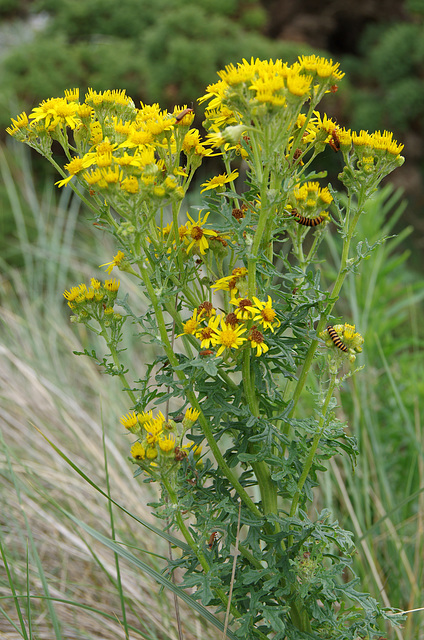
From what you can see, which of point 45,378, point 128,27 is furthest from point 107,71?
point 45,378

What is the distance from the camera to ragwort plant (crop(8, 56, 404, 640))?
721 mm

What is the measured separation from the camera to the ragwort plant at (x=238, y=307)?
28.4 inches

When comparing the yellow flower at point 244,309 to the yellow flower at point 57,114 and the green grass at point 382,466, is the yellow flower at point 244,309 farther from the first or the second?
the green grass at point 382,466

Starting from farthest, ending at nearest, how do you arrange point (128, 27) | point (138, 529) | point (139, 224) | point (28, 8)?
point (28, 8) → point (128, 27) → point (138, 529) → point (139, 224)

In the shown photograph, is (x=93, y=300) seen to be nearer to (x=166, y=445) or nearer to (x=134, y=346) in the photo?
(x=166, y=445)

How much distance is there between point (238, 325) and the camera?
733 mm

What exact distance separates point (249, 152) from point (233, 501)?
18.6 inches

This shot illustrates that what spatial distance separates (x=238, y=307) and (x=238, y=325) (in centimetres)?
2

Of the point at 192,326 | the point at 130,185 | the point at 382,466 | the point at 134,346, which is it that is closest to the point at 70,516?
the point at 192,326

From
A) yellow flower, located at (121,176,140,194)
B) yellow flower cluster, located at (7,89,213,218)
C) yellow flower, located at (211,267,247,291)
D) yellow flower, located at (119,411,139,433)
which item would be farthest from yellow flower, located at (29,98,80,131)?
yellow flower, located at (119,411,139,433)

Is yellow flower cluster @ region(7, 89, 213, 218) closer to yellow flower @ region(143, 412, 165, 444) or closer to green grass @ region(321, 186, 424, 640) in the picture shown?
yellow flower @ region(143, 412, 165, 444)

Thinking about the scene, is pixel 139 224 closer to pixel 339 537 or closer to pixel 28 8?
pixel 339 537

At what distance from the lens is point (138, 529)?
151cm

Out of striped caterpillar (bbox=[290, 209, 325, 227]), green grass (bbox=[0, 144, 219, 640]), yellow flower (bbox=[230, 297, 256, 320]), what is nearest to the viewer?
yellow flower (bbox=[230, 297, 256, 320])
